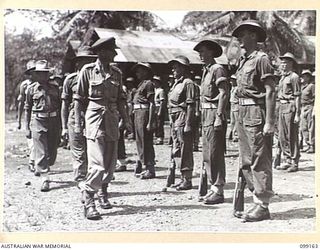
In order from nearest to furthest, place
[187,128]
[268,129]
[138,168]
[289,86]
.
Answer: [268,129] < [187,128] < [289,86] < [138,168]

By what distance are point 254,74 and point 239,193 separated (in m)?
0.90

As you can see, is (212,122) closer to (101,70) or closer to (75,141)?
(101,70)

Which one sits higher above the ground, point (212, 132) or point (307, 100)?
point (307, 100)

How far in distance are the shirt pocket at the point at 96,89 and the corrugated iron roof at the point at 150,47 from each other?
1.36m

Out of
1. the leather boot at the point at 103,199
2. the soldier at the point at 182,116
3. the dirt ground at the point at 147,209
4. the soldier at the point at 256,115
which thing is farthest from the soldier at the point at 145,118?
the soldier at the point at 256,115

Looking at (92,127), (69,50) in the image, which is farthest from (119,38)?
(92,127)

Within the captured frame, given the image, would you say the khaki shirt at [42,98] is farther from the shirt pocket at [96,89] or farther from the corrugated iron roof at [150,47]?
the shirt pocket at [96,89]

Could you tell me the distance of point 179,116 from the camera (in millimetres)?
4723

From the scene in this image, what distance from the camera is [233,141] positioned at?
768cm

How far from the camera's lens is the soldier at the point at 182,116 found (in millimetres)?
4648

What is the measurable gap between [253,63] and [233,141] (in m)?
4.06

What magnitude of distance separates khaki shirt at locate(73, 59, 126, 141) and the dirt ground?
0.65 m

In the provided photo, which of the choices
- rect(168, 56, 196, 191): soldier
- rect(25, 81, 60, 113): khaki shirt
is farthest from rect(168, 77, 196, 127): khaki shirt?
rect(25, 81, 60, 113): khaki shirt

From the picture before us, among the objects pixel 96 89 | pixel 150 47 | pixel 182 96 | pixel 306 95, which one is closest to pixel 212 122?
pixel 182 96
